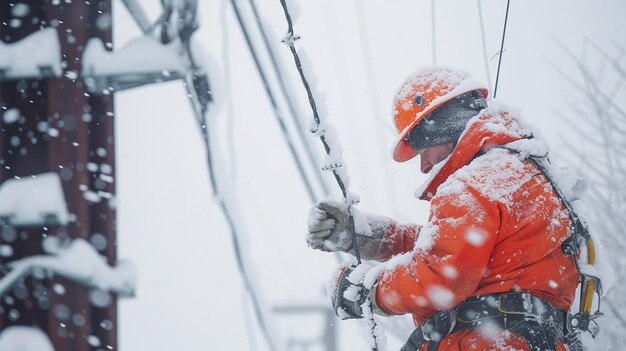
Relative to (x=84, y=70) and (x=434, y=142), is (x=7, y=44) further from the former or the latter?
(x=434, y=142)

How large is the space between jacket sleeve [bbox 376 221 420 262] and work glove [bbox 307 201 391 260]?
3 centimetres

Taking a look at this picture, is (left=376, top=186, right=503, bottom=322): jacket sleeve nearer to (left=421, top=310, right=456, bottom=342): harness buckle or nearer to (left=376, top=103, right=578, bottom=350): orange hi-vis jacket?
(left=376, top=103, right=578, bottom=350): orange hi-vis jacket

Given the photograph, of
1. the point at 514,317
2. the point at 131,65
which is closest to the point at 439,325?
the point at 514,317

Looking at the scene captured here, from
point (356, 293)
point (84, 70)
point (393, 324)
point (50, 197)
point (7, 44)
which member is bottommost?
point (393, 324)

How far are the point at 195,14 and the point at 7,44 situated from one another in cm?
92

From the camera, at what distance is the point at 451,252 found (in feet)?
6.24

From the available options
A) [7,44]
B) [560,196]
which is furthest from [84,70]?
[560,196]

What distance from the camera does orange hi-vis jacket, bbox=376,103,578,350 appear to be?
6.23 feet

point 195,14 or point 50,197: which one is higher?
point 195,14

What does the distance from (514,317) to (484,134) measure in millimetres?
687

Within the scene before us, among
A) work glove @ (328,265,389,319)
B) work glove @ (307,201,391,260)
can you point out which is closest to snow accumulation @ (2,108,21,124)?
work glove @ (307,201,391,260)

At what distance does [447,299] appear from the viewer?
6.37ft

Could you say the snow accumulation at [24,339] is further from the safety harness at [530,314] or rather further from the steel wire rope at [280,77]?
the steel wire rope at [280,77]

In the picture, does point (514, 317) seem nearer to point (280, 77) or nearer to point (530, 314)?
point (530, 314)
